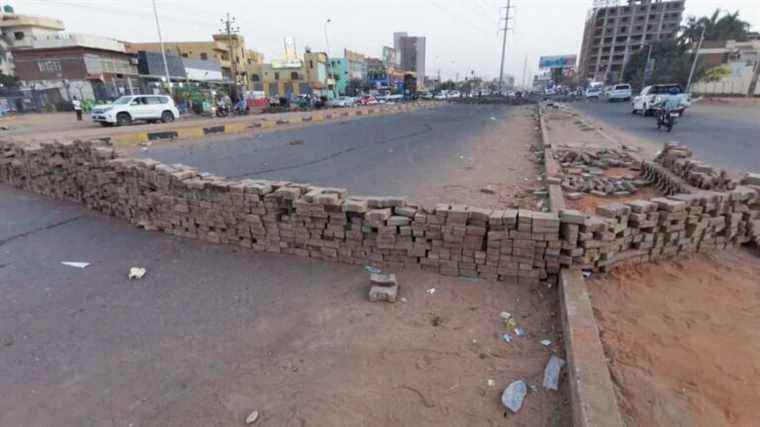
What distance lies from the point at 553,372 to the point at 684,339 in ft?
3.87

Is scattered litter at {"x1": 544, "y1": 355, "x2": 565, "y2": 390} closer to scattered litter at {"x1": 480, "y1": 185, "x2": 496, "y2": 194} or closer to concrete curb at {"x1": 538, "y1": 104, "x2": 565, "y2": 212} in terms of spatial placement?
concrete curb at {"x1": 538, "y1": 104, "x2": 565, "y2": 212}

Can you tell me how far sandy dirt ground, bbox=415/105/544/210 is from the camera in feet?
21.4

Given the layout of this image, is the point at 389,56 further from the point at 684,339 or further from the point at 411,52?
the point at 684,339

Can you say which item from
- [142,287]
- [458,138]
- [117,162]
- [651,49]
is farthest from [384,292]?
[651,49]

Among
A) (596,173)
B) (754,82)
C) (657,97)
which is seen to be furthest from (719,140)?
(754,82)

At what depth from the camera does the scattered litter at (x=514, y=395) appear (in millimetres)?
2373

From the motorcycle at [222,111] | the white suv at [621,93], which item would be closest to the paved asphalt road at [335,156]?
the motorcycle at [222,111]

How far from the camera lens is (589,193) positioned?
6.66 m

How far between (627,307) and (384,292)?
2176 millimetres

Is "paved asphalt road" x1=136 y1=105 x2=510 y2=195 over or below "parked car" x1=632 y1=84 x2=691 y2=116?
below

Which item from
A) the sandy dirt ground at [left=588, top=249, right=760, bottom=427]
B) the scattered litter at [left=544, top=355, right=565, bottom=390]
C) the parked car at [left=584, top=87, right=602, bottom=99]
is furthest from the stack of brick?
the parked car at [left=584, top=87, right=602, bottom=99]

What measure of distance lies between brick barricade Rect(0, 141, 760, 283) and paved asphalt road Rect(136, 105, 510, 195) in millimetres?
2766

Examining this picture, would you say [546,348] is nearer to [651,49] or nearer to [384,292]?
[384,292]

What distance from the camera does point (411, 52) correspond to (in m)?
150
